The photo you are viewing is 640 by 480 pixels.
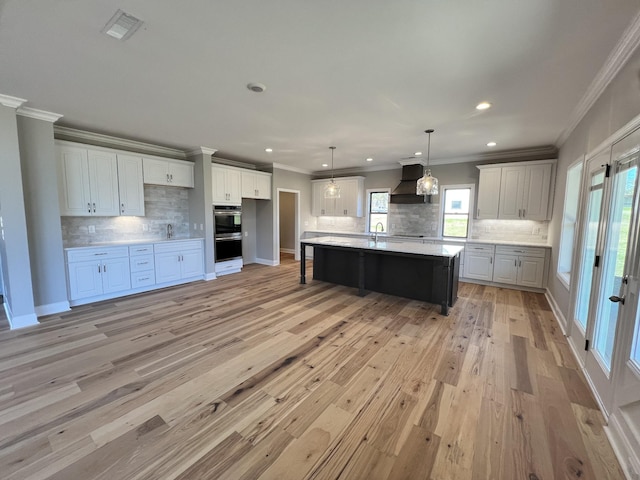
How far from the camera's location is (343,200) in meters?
7.58

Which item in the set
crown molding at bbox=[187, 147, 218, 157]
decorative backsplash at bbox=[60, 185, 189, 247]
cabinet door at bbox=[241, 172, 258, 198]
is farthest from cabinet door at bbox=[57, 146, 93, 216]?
cabinet door at bbox=[241, 172, 258, 198]

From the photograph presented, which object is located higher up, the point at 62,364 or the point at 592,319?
the point at 592,319

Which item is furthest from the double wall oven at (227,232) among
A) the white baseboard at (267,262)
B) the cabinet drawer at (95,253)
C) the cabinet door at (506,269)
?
the cabinet door at (506,269)

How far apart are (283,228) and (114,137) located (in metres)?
5.66

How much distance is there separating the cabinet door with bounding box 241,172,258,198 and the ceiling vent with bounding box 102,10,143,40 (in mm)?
4382

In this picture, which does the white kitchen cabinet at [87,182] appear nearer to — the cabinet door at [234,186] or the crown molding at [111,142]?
the crown molding at [111,142]

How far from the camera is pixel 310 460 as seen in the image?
5.16ft

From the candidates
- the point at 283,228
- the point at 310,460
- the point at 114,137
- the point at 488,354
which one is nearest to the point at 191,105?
the point at 114,137

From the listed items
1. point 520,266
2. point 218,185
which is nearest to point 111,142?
point 218,185

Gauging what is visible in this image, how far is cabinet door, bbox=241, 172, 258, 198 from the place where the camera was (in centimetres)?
634

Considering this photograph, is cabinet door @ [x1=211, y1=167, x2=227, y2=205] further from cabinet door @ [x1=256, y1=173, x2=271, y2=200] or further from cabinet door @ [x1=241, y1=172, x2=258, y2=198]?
cabinet door @ [x1=256, y1=173, x2=271, y2=200]

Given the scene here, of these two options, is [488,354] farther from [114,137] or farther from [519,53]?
[114,137]

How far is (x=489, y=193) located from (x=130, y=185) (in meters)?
6.89

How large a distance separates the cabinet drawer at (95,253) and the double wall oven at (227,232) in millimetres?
1732
